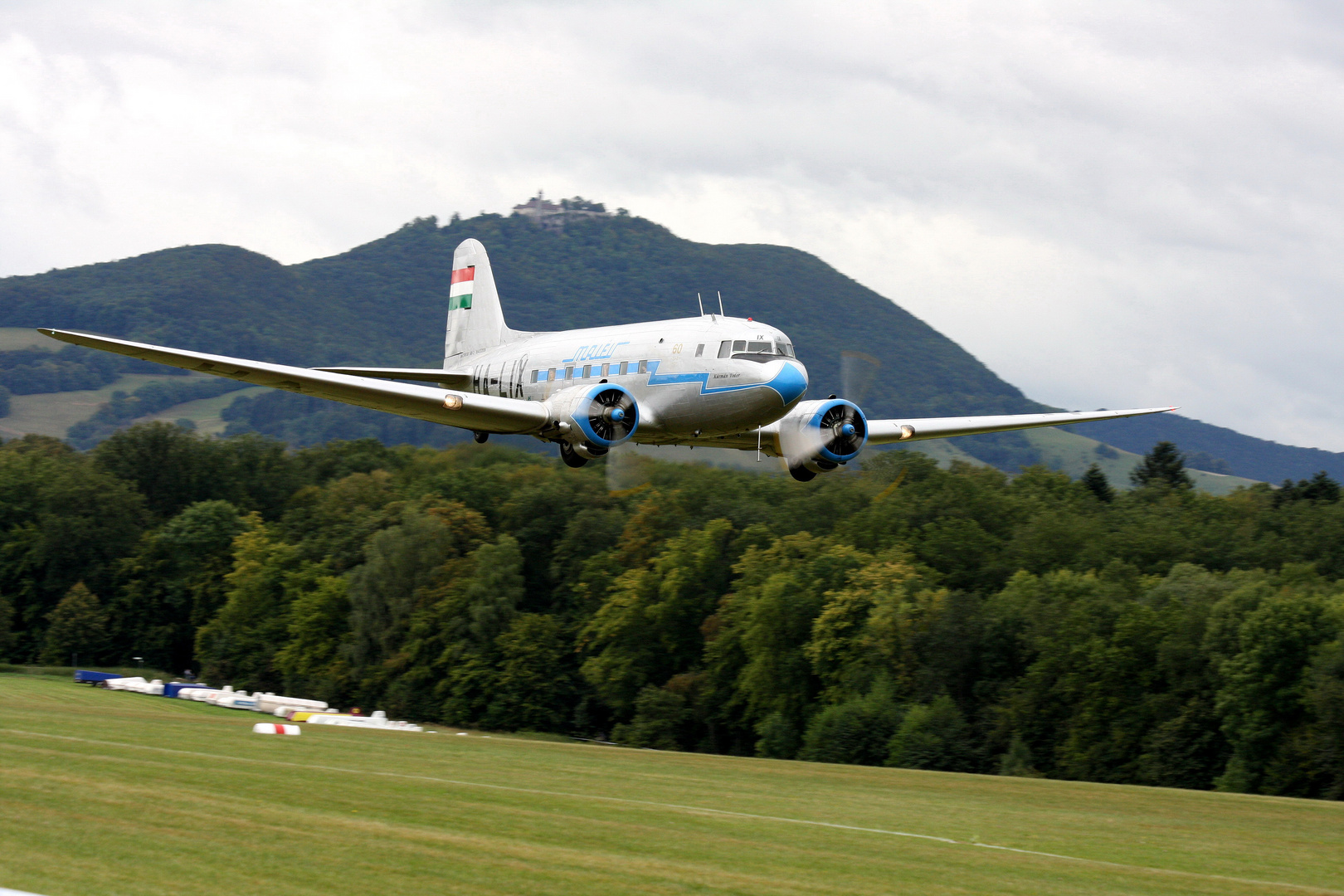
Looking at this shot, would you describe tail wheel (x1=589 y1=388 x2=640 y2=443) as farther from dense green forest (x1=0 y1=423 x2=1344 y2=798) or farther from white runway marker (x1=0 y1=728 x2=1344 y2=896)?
dense green forest (x1=0 y1=423 x2=1344 y2=798)

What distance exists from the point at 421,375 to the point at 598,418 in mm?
7788

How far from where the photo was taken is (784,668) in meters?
79.6

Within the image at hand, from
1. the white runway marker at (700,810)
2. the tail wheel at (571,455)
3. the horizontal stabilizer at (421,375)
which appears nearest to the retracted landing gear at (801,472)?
the tail wheel at (571,455)

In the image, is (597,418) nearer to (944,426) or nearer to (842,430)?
(842,430)

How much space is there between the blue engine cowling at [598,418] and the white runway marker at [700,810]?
8.59m

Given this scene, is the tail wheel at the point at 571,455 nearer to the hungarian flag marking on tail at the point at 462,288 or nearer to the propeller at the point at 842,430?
the propeller at the point at 842,430

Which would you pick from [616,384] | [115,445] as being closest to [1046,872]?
[616,384]

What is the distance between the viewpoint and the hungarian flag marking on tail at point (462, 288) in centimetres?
3994

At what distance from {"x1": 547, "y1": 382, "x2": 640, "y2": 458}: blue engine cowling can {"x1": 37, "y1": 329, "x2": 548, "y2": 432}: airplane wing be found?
0.85 metres

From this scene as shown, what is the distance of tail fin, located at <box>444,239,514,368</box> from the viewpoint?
38594 millimetres

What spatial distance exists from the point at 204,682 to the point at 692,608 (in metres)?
39.4

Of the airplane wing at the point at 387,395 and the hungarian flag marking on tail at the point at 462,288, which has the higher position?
the hungarian flag marking on tail at the point at 462,288

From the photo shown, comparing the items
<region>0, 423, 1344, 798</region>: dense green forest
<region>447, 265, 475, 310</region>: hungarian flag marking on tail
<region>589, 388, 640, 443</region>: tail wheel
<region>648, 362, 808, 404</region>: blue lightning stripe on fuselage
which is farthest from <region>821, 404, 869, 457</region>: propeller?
<region>0, 423, 1344, 798</region>: dense green forest

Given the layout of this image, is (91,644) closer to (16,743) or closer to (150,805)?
(16,743)
